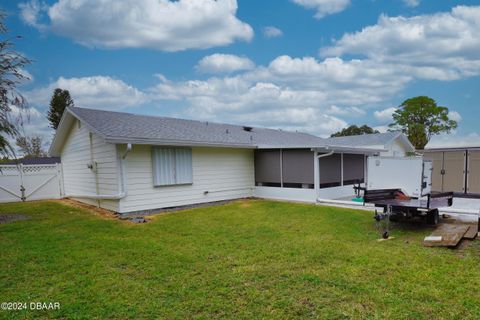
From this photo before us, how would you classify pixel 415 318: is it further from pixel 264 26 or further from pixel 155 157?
pixel 264 26

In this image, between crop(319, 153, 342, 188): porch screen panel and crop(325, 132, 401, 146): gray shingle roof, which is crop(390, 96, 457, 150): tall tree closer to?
crop(325, 132, 401, 146): gray shingle roof

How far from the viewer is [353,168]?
13.5 m

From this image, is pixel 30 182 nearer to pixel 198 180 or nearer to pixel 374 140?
pixel 198 180

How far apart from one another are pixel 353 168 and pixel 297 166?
11.6 ft

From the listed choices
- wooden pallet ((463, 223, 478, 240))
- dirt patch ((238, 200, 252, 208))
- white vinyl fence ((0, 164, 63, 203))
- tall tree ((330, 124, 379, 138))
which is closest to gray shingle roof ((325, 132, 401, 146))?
dirt patch ((238, 200, 252, 208))

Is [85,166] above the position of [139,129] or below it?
below

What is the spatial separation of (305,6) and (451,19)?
6014 millimetres

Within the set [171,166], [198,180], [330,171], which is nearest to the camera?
[171,166]

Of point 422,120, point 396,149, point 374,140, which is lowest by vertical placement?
point 396,149

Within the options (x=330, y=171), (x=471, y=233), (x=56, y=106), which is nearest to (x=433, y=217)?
(x=471, y=233)

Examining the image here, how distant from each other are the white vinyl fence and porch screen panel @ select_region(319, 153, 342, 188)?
12.2 meters

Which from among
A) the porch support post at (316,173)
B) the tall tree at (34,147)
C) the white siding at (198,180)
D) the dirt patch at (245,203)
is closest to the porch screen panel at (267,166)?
the white siding at (198,180)

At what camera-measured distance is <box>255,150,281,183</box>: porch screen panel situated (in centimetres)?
1224

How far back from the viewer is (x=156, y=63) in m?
15.0
